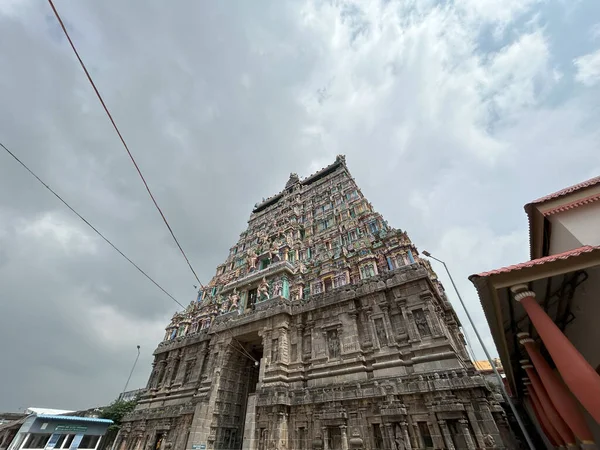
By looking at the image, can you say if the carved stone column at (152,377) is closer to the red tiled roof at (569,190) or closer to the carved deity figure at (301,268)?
the carved deity figure at (301,268)

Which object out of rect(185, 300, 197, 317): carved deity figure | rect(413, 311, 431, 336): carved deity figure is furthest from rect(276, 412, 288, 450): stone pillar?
rect(185, 300, 197, 317): carved deity figure

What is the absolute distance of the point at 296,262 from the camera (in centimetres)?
2608

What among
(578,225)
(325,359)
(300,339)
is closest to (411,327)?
(325,359)

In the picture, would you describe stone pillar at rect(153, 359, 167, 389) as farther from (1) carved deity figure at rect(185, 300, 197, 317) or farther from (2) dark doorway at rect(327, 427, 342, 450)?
(2) dark doorway at rect(327, 427, 342, 450)

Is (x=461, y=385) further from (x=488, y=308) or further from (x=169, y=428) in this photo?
(x=169, y=428)

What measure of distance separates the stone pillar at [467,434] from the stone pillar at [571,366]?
9.17 meters

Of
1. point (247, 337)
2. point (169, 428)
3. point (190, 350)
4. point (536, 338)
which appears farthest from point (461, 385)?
point (190, 350)

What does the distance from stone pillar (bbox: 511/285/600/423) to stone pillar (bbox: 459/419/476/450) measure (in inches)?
361

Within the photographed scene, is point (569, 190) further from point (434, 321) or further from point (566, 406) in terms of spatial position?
point (434, 321)

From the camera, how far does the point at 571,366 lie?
4578 millimetres

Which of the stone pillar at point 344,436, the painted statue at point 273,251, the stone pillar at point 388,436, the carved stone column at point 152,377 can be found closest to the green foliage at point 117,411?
the carved stone column at point 152,377

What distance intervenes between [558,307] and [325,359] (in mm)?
12890

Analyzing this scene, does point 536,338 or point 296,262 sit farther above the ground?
point 296,262

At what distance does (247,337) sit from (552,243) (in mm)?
20330
